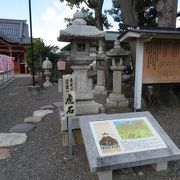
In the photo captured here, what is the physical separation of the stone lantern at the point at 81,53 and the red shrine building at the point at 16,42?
63.4 feet

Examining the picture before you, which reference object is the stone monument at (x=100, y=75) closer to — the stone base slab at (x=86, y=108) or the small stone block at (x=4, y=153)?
the stone base slab at (x=86, y=108)

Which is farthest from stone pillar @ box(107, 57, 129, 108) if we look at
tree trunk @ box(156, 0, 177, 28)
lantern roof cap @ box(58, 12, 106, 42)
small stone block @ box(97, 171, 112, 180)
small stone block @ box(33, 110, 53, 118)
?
small stone block @ box(97, 171, 112, 180)

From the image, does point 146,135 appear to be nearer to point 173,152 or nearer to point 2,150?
point 173,152

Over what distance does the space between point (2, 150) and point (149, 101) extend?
5039mm

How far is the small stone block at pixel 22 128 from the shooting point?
18.0 feet

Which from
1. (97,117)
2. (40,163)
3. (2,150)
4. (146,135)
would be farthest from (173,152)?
(2,150)

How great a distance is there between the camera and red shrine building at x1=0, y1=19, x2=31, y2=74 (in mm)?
24719

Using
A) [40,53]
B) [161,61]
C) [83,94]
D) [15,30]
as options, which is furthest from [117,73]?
[15,30]

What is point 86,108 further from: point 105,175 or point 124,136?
point 105,175

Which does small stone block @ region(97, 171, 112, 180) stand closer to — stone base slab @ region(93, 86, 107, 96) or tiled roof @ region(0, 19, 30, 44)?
stone base slab @ region(93, 86, 107, 96)

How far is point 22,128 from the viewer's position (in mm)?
5668

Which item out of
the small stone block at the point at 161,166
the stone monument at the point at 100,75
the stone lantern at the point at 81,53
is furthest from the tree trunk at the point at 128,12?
the small stone block at the point at 161,166

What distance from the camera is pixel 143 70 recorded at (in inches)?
256

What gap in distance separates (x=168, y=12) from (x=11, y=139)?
6498 mm
